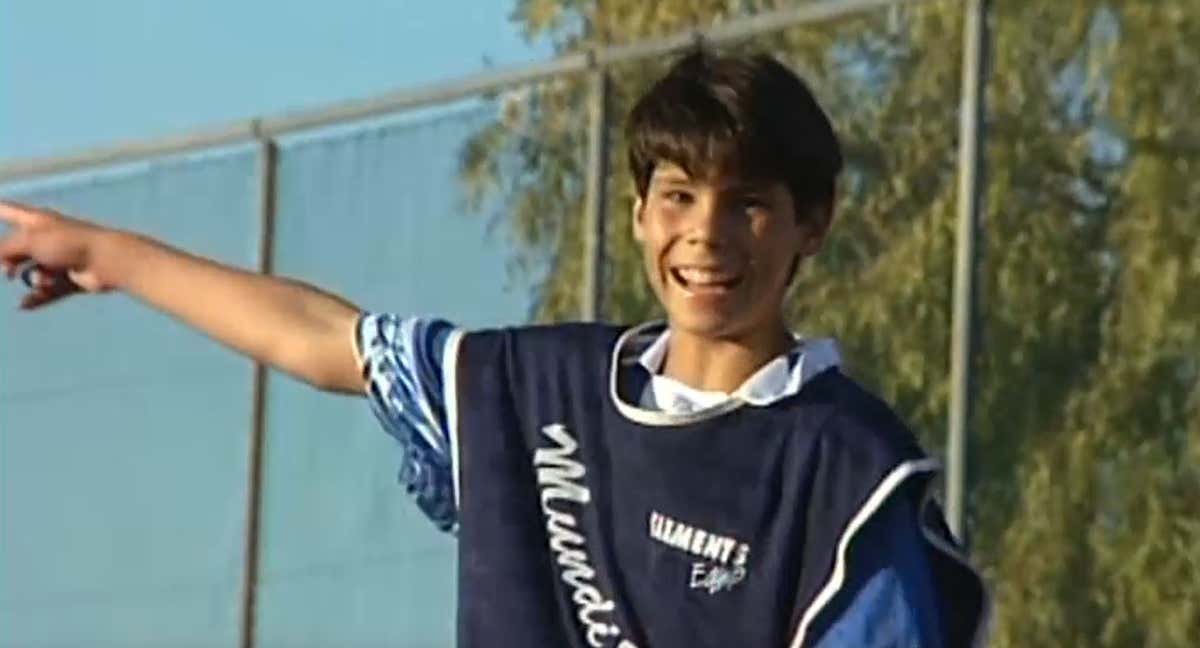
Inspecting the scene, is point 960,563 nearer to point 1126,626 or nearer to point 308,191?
point 1126,626

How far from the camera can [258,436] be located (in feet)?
26.3

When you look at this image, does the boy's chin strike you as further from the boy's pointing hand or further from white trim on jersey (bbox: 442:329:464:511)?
the boy's pointing hand

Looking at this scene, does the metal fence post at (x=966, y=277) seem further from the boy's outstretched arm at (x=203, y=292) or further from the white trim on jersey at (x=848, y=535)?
the white trim on jersey at (x=848, y=535)

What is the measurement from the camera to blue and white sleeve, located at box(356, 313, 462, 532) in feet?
12.3

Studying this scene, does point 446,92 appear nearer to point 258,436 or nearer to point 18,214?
point 258,436

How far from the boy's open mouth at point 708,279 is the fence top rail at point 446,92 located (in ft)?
8.06

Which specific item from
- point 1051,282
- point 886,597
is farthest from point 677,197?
point 1051,282

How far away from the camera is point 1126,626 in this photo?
612 centimetres

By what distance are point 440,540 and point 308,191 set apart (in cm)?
94

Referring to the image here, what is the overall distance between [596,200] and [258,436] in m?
1.17

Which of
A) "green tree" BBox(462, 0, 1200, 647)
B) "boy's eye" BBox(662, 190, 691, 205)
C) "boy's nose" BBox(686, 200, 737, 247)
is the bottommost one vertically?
"boy's nose" BBox(686, 200, 737, 247)

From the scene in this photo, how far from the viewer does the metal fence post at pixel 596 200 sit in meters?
7.11

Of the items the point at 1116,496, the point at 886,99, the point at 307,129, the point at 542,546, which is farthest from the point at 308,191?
the point at 542,546

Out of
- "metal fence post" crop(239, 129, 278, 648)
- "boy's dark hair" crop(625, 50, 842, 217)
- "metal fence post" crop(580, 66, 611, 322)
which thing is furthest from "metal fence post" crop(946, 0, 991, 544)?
"boy's dark hair" crop(625, 50, 842, 217)
